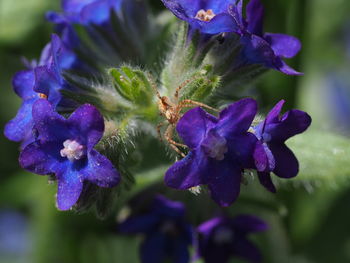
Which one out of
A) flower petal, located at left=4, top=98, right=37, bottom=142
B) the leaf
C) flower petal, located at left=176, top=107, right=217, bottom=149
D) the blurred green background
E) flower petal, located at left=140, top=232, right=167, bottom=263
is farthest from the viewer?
the blurred green background

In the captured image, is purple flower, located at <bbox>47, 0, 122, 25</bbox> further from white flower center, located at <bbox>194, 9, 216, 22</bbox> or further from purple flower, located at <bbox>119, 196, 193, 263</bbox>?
purple flower, located at <bbox>119, 196, 193, 263</bbox>

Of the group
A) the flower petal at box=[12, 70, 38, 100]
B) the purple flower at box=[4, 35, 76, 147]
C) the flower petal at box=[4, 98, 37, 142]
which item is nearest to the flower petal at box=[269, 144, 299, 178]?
the purple flower at box=[4, 35, 76, 147]

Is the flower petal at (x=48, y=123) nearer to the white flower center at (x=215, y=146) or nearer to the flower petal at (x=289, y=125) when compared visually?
the white flower center at (x=215, y=146)

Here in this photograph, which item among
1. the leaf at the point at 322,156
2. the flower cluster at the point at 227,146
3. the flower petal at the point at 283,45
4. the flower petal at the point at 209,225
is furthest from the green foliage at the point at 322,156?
the flower cluster at the point at 227,146

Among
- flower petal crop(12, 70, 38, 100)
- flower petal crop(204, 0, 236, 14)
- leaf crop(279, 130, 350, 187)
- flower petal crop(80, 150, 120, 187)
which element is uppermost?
flower petal crop(204, 0, 236, 14)

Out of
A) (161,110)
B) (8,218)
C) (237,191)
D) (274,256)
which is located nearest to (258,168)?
(237,191)

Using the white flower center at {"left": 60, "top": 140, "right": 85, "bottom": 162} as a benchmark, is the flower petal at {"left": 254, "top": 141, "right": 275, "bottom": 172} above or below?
above

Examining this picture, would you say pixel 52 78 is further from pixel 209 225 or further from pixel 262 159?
pixel 209 225

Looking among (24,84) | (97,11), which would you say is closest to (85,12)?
(97,11)
